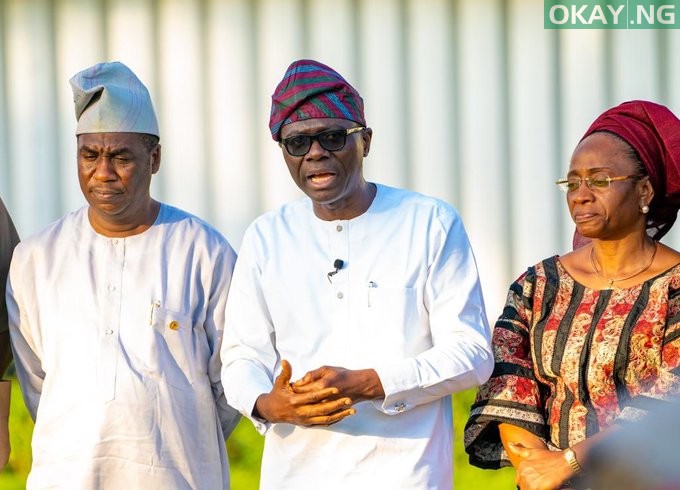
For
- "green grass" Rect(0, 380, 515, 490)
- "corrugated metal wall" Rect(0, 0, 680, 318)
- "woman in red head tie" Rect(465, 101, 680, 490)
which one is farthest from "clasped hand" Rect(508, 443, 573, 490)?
"corrugated metal wall" Rect(0, 0, 680, 318)

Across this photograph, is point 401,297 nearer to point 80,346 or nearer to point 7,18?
point 80,346

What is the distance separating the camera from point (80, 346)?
12.4 ft

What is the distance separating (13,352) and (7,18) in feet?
10.6

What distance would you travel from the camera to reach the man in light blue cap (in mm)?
3734

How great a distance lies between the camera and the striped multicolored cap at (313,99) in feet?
11.2

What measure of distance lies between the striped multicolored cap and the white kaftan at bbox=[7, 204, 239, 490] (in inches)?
26.5

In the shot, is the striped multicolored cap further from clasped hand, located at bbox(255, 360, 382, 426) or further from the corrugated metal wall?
the corrugated metal wall

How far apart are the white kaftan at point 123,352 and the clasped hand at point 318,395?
25.6 inches

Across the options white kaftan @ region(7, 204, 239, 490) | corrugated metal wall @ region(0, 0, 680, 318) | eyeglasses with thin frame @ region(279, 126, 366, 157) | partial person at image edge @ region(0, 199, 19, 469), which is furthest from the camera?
corrugated metal wall @ region(0, 0, 680, 318)

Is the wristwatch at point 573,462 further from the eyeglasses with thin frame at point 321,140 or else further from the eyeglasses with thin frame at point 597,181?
the eyeglasses with thin frame at point 321,140

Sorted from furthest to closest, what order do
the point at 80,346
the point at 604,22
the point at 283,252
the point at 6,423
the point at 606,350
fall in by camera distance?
1. the point at 604,22
2. the point at 6,423
3. the point at 80,346
4. the point at 283,252
5. the point at 606,350

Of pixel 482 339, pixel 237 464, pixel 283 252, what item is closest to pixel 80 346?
pixel 283 252

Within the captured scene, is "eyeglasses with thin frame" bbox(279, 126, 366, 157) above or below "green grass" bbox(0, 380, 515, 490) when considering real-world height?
above

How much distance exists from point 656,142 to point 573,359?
2.06 feet
